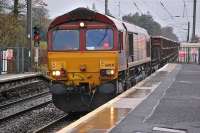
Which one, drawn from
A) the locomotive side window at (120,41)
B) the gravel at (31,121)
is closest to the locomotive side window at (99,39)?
the locomotive side window at (120,41)

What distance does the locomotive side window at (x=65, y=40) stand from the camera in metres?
17.9

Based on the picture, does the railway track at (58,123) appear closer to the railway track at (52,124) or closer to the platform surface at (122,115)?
the railway track at (52,124)

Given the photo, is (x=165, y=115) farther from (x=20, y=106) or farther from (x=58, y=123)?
(x=20, y=106)

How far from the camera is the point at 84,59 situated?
17594 mm

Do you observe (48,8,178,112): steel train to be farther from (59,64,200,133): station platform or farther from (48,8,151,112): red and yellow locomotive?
(59,64,200,133): station platform

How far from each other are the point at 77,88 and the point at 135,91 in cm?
258

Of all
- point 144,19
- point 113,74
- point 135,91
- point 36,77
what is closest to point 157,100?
point 113,74

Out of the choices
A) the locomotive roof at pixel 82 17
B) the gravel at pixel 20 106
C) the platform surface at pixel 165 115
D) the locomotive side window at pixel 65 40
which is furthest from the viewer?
the gravel at pixel 20 106

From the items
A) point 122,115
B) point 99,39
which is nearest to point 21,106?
point 99,39

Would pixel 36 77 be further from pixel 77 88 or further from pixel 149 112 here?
pixel 149 112

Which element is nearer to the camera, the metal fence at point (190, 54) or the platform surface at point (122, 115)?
the platform surface at point (122, 115)

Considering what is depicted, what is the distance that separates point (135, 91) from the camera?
19.3 metres

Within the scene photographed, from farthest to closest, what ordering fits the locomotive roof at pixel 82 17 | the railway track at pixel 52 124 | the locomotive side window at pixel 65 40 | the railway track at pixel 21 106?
the railway track at pixel 21 106
the locomotive side window at pixel 65 40
the locomotive roof at pixel 82 17
the railway track at pixel 52 124

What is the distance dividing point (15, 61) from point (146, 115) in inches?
1049
